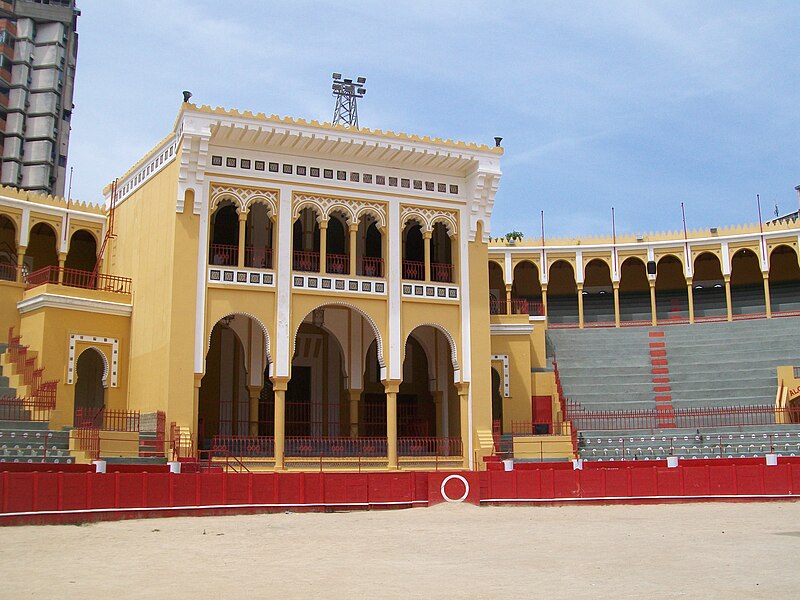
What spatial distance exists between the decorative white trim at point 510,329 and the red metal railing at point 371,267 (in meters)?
4.44

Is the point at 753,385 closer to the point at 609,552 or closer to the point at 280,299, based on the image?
the point at 280,299

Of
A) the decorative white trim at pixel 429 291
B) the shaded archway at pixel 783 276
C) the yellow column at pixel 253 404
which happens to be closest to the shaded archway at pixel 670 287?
the shaded archway at pixel 783 276

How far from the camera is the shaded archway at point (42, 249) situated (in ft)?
113

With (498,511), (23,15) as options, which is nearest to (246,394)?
(498,511)

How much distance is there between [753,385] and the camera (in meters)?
33.7

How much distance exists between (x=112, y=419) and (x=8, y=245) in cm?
994

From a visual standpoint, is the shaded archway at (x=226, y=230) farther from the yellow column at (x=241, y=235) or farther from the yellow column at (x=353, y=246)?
the yellow column at (x=353, y=246)

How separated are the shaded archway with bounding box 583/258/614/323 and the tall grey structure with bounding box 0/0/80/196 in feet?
120

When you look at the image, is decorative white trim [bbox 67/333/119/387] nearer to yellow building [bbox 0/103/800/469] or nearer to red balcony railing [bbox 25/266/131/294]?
yellow building [bbox 0/103/800/469]

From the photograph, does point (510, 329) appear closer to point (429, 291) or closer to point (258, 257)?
point (429, 291)

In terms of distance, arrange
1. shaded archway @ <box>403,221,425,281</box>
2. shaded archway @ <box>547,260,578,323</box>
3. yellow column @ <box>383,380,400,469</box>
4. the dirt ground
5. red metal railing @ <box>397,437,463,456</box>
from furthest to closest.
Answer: shaded archway @ <box>547,260,578,323</box> < shaded archway @ <box>403,221,425,281</box> < red metal railing @ <box>397,437,463,456</box> < yellow column @ <box>383,380,400,469</box> < the dirt ground

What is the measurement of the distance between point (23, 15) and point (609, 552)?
6061 cm

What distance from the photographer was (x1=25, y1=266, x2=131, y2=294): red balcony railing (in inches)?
1203

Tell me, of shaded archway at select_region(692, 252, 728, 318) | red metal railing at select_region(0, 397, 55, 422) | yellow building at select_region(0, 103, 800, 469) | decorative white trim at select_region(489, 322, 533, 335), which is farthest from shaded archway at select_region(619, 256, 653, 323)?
red metal railing at select_region(0, 397, 55, 422)
